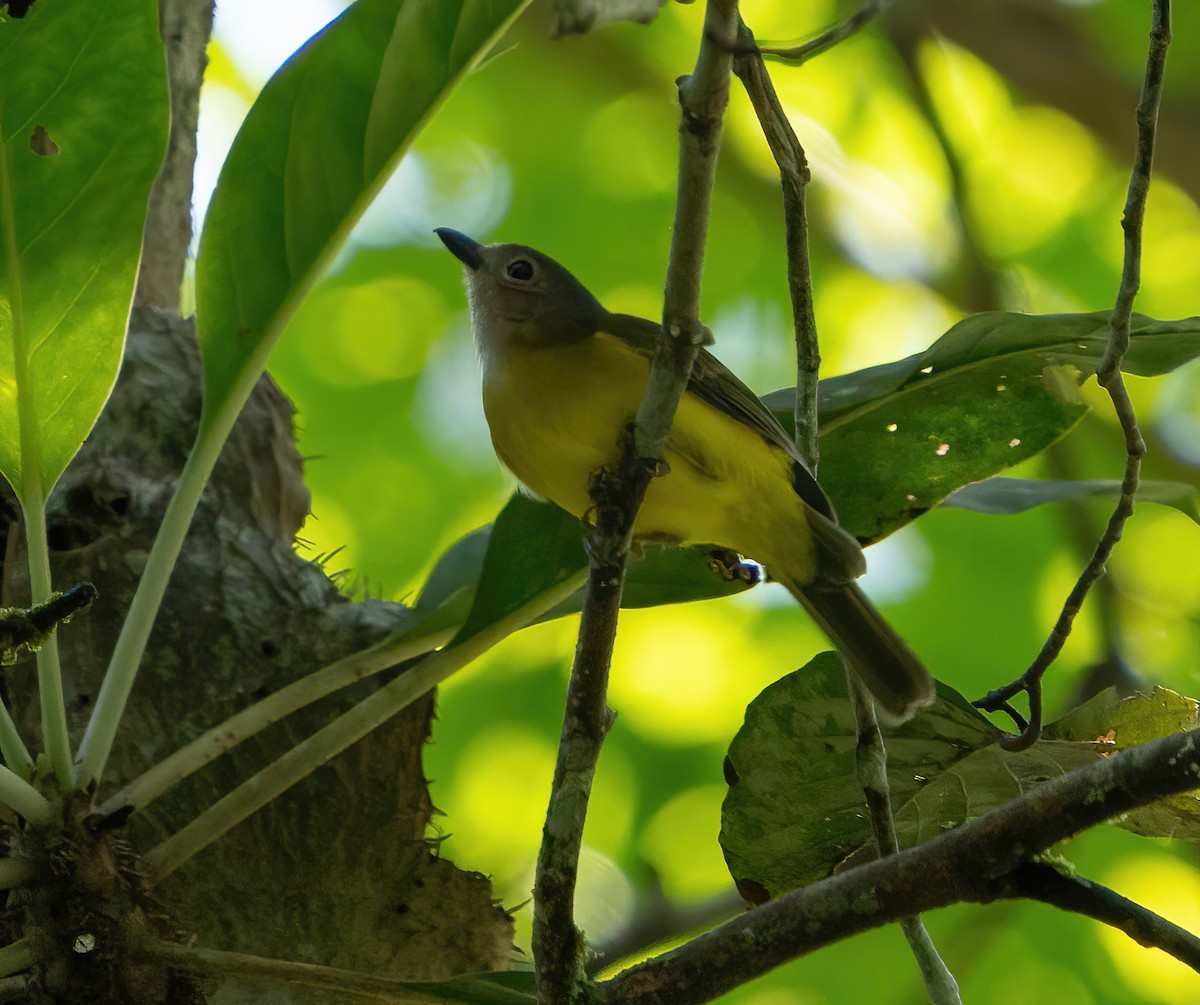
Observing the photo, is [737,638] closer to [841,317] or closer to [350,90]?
[841,317]

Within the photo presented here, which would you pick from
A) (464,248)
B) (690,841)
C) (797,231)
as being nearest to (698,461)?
(797,231)

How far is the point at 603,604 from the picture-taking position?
191 cm

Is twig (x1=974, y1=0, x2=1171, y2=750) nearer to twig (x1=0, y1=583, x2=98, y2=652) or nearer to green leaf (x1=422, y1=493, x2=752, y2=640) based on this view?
green leaf (x1=422, y1=493, x2=752, y2=640)

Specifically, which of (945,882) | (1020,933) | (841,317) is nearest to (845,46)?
(841,317)

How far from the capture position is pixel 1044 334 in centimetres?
264

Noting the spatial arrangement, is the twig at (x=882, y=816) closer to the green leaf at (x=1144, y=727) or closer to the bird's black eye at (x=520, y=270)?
the green leaf at (x=1144, y=727)

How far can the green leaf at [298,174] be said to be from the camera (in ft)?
8.44

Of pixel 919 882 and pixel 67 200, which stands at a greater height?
pixel 67 200

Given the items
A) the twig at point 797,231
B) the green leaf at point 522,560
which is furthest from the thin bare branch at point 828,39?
the green leaf at point 522,560

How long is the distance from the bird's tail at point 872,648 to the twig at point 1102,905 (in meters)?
0.62

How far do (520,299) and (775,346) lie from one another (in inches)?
119

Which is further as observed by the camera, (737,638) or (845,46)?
(845,46)

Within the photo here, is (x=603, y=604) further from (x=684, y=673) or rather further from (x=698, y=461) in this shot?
(x=684, y=673)

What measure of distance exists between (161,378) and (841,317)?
3846 millimetres
